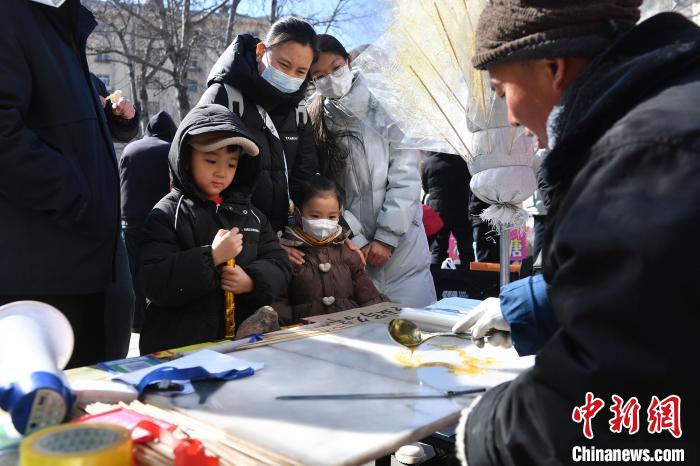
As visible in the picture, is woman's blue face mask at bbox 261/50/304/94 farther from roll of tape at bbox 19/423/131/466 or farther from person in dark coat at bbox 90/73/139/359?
roll of tape at bbox 19/423/131/466

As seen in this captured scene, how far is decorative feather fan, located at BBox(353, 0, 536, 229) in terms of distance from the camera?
225 cm

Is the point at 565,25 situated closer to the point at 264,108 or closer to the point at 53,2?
the point at 53,2

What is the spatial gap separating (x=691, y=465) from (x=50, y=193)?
1.71 metres

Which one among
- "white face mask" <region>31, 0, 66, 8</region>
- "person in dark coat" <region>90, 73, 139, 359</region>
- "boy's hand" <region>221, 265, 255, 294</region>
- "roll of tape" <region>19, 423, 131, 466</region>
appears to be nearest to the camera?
"roll of tape" <region>19, 423, 131, 466</region>

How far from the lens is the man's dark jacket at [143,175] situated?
11.2ft

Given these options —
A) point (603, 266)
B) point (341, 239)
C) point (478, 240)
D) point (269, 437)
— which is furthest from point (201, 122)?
point (478, 240)

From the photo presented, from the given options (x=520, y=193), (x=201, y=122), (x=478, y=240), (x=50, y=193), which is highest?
(x=201, y=122)

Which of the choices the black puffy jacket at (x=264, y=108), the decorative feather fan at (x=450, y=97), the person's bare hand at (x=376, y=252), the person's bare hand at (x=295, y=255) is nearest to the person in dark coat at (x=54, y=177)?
the black puffy jacket at (x=264, y=108)

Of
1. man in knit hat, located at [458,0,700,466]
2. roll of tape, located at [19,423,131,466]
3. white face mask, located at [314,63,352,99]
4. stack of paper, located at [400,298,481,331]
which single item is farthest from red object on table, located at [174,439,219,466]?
white face mask, located at [314,63,352,99]

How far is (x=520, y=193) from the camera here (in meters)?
2.53

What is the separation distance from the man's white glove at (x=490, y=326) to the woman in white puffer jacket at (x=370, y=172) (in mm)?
1334

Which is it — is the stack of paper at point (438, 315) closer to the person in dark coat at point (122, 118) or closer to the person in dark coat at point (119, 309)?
the person in dark coat at point (119, 309)

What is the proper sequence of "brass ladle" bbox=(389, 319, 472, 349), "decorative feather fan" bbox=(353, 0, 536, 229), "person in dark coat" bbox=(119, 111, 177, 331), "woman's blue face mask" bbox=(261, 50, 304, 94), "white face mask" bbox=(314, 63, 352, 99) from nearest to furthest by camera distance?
"brass ladle" bbox=(389, 319, 472, 349) < "decorative feather fan" bbox=(353, 0, 536, 229) < "woman's blue face mask" bbox=(261, 50, 304, 94) < "white face mask" bbox=(314, 63, 352, 99) < "person in dark coat" bbox=(119, 111, 177, 331)

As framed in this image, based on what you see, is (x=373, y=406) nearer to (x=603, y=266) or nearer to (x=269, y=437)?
(x=269, y=437)
